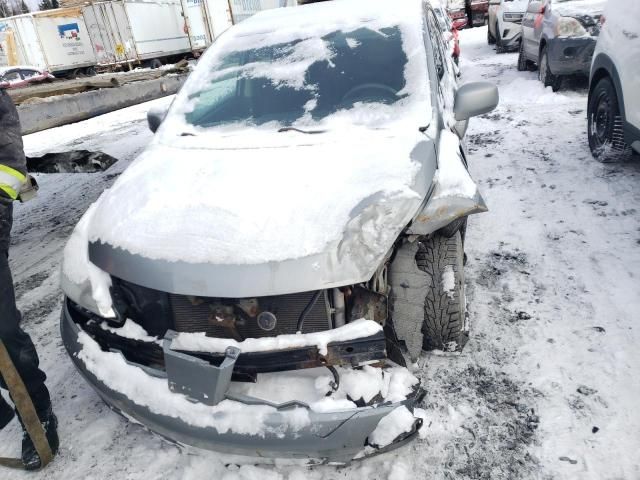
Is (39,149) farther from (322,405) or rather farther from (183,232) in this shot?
(322,405)

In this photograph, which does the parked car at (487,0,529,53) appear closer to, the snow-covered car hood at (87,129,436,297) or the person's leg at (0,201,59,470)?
the snow-covered car hood at (87,129,436,297)

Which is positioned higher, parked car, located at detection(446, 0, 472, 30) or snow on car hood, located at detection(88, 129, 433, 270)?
snow on car hood, located at detection(88, 129, 433, 270)

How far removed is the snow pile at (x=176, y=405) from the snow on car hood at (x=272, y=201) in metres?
0.47

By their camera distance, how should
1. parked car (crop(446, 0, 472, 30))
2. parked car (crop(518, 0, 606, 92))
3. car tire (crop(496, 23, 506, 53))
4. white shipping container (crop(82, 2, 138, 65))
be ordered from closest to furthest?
1. parked car (crop(518, 0, 606, 92))
2. car tire (crop(496, 23, 506, 53))
3. white shipping container (crop(82, 2, 138, 65))
4. parked car (crop(446, 0, 472, 30))

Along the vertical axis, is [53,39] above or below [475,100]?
above

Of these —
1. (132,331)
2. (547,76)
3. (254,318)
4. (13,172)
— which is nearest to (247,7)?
(547,76)

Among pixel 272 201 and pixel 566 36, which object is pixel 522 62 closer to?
pixel 566 36

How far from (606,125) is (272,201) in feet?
12.8

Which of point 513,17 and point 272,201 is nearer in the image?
point 272,201

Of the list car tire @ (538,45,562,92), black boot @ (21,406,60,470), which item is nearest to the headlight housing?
car tire @ (538,45,562,92)

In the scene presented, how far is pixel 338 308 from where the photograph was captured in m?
1.91

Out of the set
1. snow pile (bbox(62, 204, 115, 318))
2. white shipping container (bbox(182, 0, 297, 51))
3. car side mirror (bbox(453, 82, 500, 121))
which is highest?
white shipping container (bbox(182, 0, 297, 51))

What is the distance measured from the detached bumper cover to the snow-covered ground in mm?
2460

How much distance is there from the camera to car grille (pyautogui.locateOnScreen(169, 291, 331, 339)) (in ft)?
6.14
